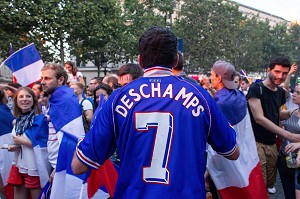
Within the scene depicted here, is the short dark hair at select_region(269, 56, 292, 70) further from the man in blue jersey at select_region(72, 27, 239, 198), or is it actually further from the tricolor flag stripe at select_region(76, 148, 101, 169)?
the tricolor flag stripe at select_region(76, 148, 101, 169)

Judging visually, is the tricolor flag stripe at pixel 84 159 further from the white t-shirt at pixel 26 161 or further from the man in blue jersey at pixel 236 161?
the white t-shirt at pixel 26 161

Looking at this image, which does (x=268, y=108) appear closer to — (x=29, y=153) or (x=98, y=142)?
(x=29, y=153)

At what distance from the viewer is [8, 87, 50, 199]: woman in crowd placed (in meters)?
4.24

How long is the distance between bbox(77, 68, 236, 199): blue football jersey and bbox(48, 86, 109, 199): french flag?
1.58 meters

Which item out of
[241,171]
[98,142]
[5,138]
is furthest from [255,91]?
[5,138]

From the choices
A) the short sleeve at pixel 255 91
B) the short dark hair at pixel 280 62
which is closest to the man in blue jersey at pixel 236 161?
the short sleeve at pixel 255 91

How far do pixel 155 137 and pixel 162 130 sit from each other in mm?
54

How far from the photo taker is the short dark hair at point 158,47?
2.18 m

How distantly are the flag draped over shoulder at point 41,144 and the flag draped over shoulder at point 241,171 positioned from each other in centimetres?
177

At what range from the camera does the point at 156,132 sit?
2.09 metres

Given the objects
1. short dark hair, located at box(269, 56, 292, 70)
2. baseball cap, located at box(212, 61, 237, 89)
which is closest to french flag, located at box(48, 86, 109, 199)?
baseball cap, located at box(212, 61, 237, 89)

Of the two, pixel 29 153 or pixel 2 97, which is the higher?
pixel 2 97

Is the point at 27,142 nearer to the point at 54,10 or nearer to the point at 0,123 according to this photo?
the point at 0,123

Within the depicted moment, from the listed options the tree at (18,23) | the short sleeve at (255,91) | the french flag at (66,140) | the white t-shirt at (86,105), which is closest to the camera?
the french flag at (66,140)
